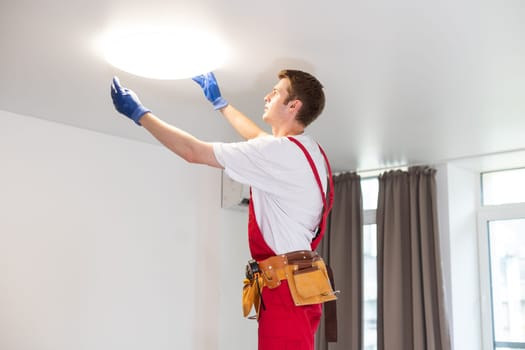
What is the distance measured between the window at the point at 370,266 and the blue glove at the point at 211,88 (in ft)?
8.30

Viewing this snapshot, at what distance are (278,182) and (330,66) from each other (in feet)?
2.89

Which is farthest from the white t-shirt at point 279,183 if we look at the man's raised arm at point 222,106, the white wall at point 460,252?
the white wall at point 460,252

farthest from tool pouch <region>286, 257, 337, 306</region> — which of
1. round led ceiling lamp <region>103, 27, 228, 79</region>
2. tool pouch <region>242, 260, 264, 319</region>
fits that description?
round led ceiling lamp <region>103, 27, 228, 79</region>

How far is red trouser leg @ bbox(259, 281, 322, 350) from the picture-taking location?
2.41 metres

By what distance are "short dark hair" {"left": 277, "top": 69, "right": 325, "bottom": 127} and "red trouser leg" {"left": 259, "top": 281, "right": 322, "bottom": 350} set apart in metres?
0.71

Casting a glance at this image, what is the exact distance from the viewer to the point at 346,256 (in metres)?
5.11

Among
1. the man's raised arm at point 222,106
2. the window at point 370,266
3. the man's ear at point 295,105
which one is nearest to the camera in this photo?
the man's ear at point 295,105

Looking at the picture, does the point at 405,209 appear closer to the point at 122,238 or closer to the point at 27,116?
the point at 122,238

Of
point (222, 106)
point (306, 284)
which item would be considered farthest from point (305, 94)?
point (306, 284)

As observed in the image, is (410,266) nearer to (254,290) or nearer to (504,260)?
(504,260)

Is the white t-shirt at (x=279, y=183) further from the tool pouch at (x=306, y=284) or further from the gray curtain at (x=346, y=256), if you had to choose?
the gray curtain at (x=346, y=256)

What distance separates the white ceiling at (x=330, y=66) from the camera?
2518 millimetres

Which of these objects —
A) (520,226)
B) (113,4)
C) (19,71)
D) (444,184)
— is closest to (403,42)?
(113,4)

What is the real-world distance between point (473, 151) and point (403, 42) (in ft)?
6.48
